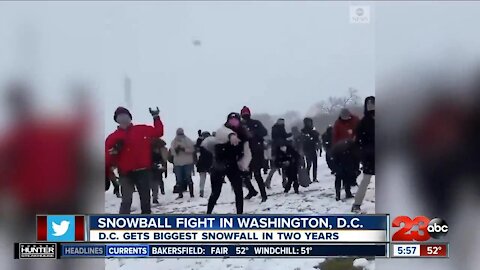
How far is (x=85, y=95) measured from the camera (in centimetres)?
241

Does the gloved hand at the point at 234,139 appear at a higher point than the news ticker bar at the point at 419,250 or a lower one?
higher

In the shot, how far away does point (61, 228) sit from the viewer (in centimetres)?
247

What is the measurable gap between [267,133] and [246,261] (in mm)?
760

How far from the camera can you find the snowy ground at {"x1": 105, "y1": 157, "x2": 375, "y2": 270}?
247cm

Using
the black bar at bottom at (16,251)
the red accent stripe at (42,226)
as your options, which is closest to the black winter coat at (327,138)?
the red accent stripe at (42,226)

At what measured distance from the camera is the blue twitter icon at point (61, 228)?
8.07ft

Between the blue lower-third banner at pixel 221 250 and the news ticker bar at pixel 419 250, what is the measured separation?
2.6 inches

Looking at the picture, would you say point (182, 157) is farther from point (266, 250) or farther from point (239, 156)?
point (266, 250)

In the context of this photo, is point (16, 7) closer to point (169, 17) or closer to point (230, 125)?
point (169, 17)

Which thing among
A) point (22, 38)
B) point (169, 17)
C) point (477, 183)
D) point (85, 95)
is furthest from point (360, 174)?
point (22, 38)

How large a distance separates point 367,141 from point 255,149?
0.64m

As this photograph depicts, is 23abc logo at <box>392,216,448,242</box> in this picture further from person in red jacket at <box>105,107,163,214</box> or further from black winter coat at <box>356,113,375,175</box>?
person in red jacket at <box>105,107,163,214</box>

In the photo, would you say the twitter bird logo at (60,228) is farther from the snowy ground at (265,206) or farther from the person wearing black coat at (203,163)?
the person wearing black coat at (203,163)

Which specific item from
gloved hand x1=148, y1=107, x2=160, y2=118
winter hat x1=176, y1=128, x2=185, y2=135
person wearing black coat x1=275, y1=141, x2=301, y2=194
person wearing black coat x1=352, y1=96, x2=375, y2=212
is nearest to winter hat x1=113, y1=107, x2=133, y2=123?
gloved hand x1=148, y1=107, x2=160, y2=118
